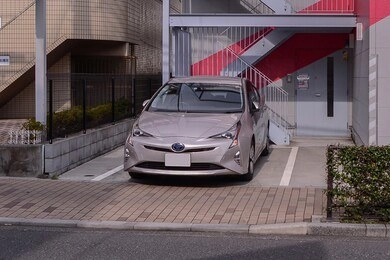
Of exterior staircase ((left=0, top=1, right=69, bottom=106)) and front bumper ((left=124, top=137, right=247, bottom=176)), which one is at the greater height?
exterior staircase ((left=0, top=1, right=69, bottom=106))

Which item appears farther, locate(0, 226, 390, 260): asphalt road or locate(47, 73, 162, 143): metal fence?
locate(47, 73, 162, 143): metal fence

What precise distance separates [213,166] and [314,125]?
767 centimetres

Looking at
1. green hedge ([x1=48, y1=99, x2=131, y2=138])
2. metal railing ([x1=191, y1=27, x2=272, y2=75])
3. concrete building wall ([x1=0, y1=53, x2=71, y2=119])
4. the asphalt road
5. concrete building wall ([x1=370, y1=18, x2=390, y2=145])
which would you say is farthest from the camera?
concrete building wall ([x1=0, y1=53, x2=71, y2=119])

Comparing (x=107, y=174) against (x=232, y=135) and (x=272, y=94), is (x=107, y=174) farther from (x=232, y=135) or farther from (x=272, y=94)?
(x=272, y=94)

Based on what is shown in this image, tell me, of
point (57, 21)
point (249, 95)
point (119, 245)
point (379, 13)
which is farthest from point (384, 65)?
point (57, 21)

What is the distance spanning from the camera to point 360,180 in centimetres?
744

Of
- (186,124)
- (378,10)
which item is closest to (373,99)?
(378,10)

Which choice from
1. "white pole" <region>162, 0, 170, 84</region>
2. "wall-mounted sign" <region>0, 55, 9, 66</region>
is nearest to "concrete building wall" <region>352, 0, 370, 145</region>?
"white pole" <region>162, 0, 170, 84</region>

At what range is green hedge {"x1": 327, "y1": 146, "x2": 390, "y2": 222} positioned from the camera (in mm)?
7344

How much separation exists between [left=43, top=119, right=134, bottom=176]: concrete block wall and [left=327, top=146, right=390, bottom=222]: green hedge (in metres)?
5.02

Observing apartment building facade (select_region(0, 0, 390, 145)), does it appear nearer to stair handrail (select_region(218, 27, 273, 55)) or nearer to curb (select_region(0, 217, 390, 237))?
stair handrail (select_region(218, 27, 273, 55))

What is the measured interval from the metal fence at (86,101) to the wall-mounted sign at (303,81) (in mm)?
4179

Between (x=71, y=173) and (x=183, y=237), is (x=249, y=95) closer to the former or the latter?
(x=71, y=173)

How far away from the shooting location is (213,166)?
971cm
